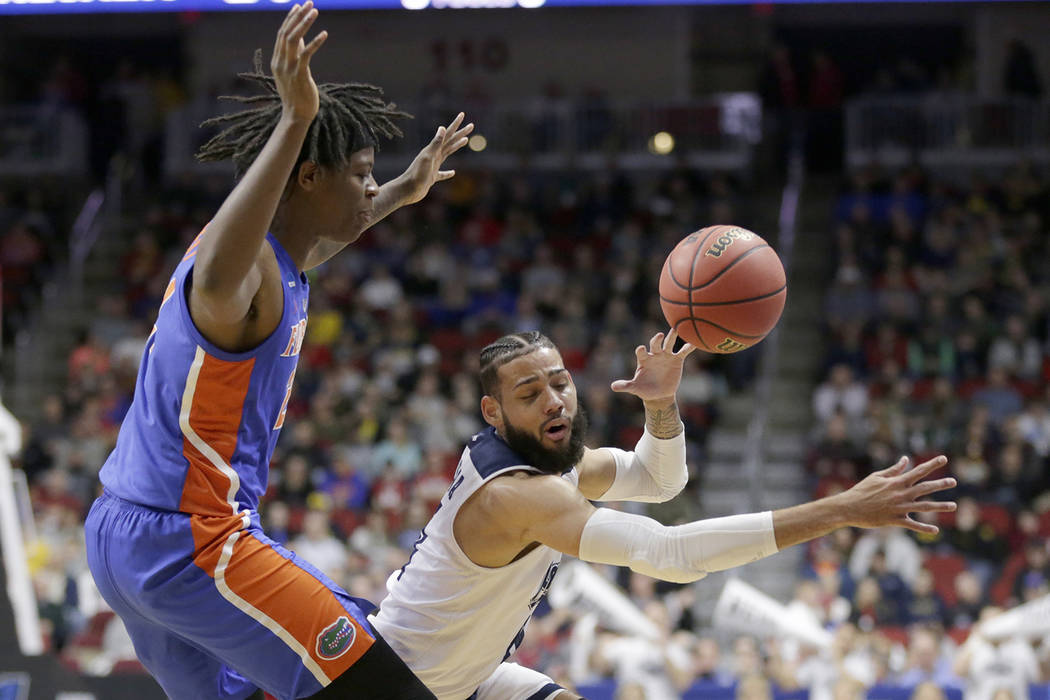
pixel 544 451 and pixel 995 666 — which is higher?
pixel 544 451

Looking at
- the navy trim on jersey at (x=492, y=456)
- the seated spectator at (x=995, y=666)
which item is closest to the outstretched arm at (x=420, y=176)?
the navy trim on jersey at (x=492, y=456)

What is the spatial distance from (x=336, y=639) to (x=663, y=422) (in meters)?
1.48

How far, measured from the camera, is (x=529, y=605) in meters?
4.05

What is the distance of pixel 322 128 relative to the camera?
3506 millimetres

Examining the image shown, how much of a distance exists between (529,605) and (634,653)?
484 cm

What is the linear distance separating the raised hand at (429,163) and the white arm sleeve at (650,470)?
3.58 ft

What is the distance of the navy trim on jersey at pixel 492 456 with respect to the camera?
12.7 feet

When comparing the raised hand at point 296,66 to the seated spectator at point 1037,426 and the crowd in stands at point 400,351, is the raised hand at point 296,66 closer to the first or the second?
the crowd in stands at point 400,351

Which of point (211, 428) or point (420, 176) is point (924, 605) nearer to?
point (420, 176)

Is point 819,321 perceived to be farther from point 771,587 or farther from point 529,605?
point 529,605

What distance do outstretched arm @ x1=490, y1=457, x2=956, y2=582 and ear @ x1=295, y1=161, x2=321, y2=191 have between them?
3.40 ft

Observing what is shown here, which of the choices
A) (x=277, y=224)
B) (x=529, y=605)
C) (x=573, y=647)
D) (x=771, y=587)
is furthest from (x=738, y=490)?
(x=277, y=224)

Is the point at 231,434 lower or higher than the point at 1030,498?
higher

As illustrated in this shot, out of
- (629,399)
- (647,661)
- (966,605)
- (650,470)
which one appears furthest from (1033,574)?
(650,470)
